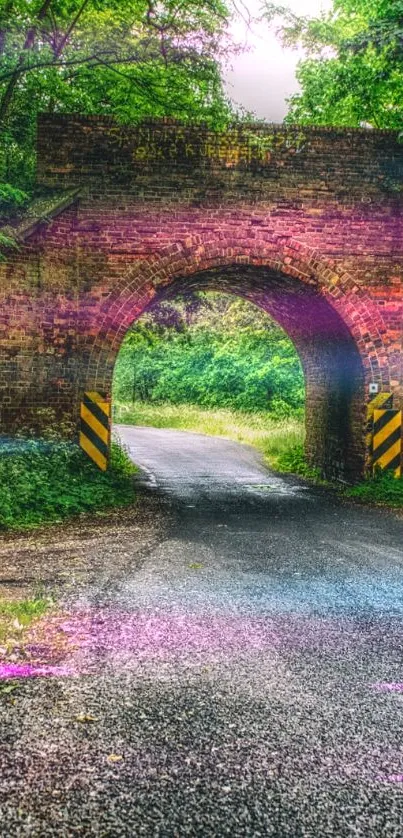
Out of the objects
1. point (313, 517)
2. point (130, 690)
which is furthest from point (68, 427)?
point (130, 690)

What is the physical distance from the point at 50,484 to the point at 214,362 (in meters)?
27.7

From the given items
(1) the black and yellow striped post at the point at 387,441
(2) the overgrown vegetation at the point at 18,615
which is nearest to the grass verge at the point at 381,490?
(1) the black and yellow striped post at the point at 387,441

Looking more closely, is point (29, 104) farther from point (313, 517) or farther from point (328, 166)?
point (313, 517)

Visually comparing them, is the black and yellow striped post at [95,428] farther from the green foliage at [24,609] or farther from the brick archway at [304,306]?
the green foliage at [24,609]

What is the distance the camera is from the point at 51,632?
162 inches

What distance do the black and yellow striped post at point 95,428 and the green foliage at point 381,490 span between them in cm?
409

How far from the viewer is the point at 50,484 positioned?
9266 millimetres

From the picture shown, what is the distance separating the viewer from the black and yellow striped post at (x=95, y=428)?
10.8 m

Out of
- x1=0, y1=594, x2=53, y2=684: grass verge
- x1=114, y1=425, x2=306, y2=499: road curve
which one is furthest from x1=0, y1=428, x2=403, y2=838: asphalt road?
x1=114, y1=425, x2=306, y2=499: road curve

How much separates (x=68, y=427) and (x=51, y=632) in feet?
22.3

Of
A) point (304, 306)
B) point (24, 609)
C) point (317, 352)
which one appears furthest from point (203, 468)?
point (24, 609)

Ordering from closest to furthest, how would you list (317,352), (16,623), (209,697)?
(209,697), (16,623), (317,352)

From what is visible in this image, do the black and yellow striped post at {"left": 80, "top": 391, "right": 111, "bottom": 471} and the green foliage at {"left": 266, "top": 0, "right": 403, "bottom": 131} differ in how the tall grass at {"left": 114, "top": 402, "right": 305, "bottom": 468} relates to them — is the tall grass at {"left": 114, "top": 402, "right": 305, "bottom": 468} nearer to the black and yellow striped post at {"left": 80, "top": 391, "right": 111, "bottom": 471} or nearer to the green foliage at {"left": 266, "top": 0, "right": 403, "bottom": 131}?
the black and yellow striped post at {"left": 80, "top": 391, "right": 111, "bottom": 471}

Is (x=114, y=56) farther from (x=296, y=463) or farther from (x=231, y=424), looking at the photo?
(x=231, y=424)
